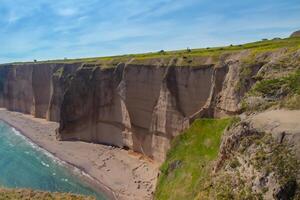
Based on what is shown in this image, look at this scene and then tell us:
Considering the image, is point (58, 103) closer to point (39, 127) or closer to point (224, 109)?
point (39, 127)

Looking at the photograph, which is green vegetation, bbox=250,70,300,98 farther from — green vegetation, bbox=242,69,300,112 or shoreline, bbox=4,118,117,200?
shoreline, bbox=4,118,117,200

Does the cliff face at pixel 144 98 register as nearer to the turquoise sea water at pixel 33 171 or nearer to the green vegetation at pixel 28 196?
the turquoise sea water at pixel 33 171

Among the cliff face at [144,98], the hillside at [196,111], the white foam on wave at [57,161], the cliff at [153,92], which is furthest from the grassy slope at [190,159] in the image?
the white foam on wave at [57,161]

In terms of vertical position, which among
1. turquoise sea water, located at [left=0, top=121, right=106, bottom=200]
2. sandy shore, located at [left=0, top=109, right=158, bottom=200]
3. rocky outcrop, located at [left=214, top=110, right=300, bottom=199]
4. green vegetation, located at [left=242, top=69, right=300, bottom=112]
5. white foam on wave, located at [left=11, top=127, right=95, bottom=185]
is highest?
green vegetation, located at [left=242, top=69, right=300, bottom=112]

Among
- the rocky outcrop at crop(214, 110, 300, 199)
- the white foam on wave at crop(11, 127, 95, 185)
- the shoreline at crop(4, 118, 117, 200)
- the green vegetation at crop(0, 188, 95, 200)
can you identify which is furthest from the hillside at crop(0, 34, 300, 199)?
the green vegetation at crop(0, 188, 95, 200)

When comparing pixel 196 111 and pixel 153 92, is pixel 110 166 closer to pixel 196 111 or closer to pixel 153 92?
pixel 153 92

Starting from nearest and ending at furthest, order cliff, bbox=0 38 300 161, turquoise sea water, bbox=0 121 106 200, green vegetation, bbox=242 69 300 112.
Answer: green vegetation, bbox=242 69 300 112 → cliff, bbox=0 38 300 161 → turquoise sea water, bbox=0 121 106 200

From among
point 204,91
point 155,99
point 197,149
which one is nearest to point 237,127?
point 197,149
